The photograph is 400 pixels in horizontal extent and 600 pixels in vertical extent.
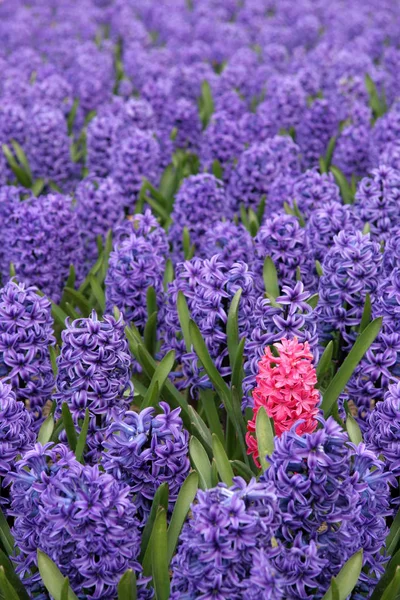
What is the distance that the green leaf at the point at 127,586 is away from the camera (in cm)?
255

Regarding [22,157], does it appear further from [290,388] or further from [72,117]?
[290,388]

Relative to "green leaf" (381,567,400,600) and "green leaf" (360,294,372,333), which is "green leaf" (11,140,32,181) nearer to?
→ "green leaf" (360,294,372,333)

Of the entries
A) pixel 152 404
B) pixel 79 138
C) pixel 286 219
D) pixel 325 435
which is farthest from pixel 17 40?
pixel 325 435

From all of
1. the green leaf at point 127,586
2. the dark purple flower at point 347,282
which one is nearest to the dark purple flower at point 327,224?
the dark purple flower at point 347,282

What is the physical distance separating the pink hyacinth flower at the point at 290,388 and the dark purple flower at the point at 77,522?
722 millimetres

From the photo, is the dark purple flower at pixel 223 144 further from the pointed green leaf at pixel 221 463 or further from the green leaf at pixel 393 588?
the green leaf at pixel 393 588

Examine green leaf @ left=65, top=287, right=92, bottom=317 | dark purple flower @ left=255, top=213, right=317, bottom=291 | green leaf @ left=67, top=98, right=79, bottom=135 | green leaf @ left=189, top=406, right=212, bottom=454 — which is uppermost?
dark purple flower @ left=255, top=213, right=317, bottom=291

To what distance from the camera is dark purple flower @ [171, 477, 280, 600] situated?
7.55 feet

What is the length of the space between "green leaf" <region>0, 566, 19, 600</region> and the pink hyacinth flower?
46.1 inches

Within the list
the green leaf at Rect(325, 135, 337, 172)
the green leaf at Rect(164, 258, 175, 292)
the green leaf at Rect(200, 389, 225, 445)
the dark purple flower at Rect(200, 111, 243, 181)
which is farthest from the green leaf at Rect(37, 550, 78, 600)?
the green leaf at Rect(325, 135, 337, 172)

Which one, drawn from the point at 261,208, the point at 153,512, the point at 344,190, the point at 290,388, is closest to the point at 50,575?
the point at 153,512

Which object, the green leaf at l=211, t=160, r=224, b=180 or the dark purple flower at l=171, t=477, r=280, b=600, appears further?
the green leaf at l=211, t=160, r=224, b=180

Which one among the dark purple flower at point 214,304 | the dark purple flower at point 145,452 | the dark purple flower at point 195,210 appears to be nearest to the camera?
the dark purple flower at point 145,452

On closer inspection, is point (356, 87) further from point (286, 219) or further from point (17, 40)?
point (17, 40)
